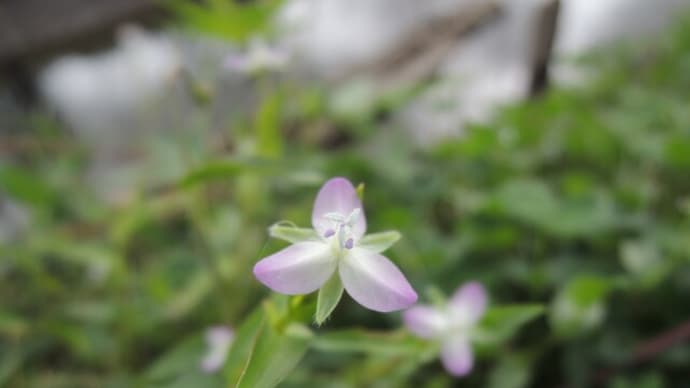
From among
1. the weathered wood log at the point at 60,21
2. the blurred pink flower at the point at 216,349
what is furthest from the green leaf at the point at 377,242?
the weathered wood log at the point at 60,21

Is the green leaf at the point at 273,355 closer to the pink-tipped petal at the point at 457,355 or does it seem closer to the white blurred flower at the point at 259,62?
the pink-tipped petal at the point at 457,355

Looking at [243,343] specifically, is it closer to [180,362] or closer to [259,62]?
[180,362]

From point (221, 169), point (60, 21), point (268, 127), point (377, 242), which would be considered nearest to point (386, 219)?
point (268, 127)

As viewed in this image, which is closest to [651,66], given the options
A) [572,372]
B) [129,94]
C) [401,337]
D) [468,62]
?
[468,62]

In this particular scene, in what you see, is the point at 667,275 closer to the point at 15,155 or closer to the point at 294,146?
the point at 294,146

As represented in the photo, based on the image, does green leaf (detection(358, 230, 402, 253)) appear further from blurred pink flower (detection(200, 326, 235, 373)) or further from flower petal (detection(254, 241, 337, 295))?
blurred pink flower (detection(200, 326, 235, 373))

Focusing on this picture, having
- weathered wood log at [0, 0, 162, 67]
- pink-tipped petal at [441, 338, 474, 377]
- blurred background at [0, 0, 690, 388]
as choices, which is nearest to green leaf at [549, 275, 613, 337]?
blurred background at [0, 0, 690, 388]

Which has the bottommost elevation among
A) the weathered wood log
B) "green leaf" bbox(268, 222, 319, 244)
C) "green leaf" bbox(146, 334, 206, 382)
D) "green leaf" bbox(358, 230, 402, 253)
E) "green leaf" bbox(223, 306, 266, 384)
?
"green leaf" bbox(358, 230, 402, 253)
